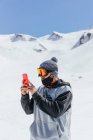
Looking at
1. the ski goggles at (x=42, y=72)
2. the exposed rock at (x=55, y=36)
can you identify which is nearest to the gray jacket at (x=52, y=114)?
the ski goggles at (x=42, y=72)

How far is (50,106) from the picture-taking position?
403 centimetres

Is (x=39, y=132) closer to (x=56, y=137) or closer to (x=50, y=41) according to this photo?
(x=56, y=137)

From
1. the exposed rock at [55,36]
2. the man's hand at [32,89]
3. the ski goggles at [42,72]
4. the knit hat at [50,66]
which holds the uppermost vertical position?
the exposed rock at [55,36]

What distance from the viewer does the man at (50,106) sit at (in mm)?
4059

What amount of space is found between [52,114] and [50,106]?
9cm

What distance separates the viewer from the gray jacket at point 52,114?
4051 millimetres

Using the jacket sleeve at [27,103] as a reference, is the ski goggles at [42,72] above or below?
above

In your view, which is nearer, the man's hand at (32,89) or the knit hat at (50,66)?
the man's hand at (32,89)

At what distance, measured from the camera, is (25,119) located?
12.3 m

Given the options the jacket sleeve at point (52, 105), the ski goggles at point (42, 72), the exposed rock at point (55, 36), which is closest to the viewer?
the jacket sleeve at point (52, 105)

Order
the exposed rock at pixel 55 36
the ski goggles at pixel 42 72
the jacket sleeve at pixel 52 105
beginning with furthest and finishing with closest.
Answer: the exposed rock at pixel 55 36
the ski goggles at pixel 42 72
the jacket sleeve at pixel 52 105

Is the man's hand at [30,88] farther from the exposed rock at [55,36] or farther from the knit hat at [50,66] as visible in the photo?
the exposed rock at [55,36]

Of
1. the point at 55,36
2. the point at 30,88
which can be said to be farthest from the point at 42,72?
the point at 55,36

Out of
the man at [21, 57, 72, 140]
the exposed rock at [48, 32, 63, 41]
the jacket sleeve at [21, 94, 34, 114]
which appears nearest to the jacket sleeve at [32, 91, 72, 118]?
the man at [21, 57, 72, 140]
